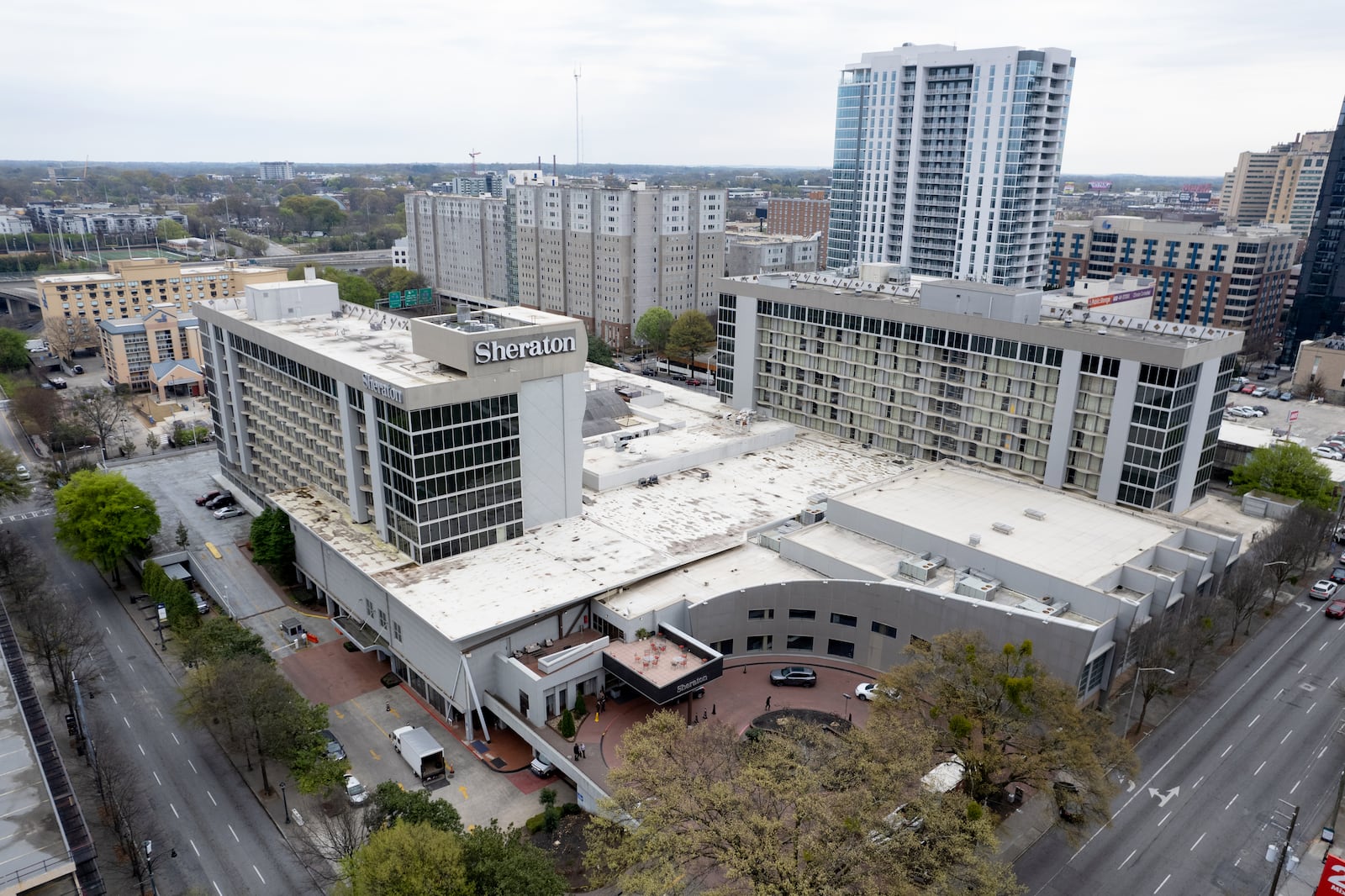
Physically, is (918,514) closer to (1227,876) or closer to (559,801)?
(1227,876)

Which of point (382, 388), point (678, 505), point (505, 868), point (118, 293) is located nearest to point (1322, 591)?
point (678, 505)

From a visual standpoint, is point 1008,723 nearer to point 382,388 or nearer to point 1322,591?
point 382,388

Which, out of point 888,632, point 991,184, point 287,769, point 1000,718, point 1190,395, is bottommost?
point 287,769

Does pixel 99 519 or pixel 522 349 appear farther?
pixel 99 519

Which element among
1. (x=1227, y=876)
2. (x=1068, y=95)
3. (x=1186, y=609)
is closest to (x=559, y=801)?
(x=1227, y=876)

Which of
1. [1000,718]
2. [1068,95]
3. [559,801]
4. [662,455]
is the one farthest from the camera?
[1068,95]

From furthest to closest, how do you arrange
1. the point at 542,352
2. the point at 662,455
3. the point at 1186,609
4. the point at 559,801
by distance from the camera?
the point at 662,455
the point at 542,352
the point at 1186,609
the point at 559,801

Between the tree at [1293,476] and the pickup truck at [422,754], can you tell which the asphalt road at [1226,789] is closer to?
the tree at [1293,476]

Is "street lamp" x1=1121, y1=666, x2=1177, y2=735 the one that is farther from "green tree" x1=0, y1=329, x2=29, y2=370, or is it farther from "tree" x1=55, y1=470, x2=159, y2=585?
"green tree" x1=0, y1=329, x2=29, y2=370
